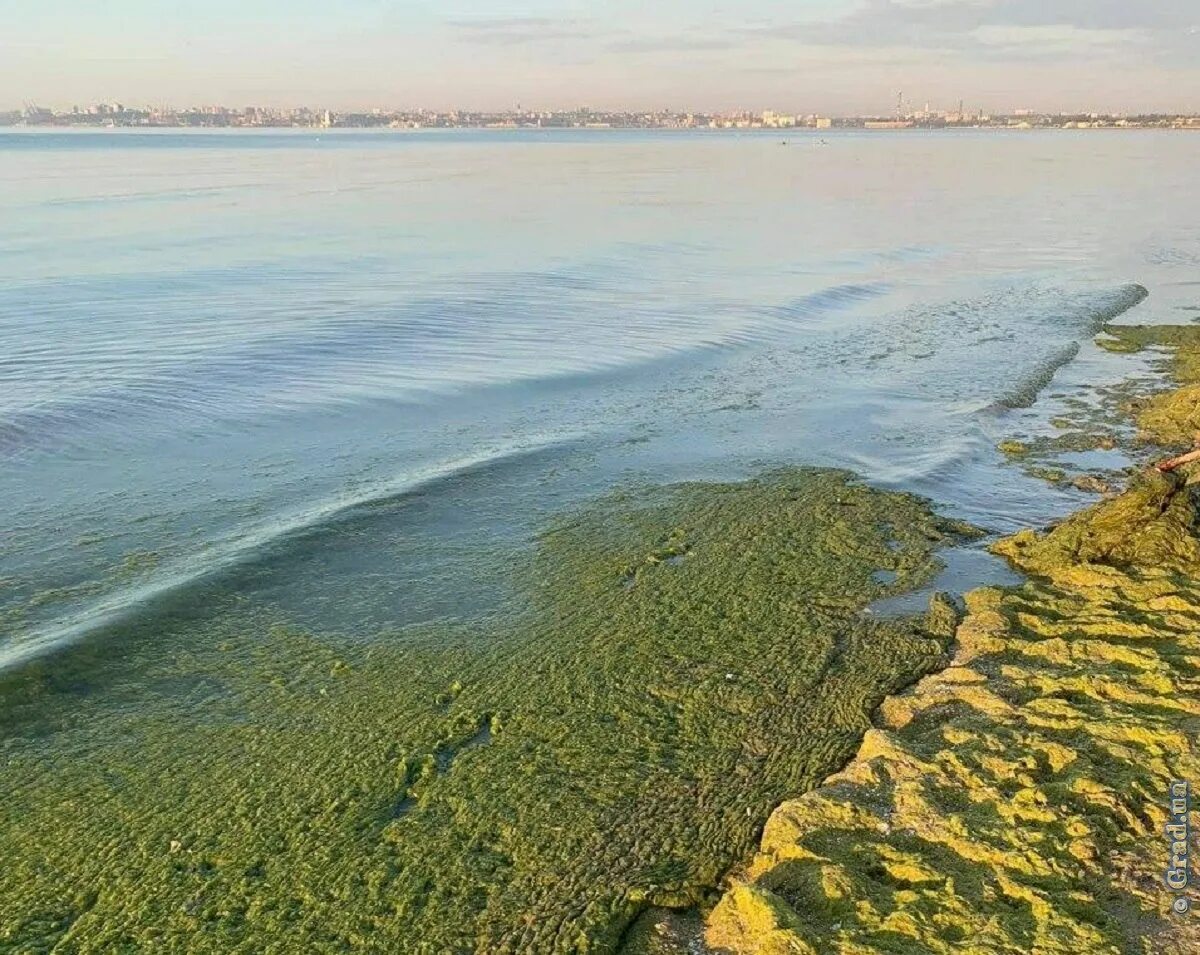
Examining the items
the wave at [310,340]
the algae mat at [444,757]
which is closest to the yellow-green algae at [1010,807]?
the algae mat at [444,757]

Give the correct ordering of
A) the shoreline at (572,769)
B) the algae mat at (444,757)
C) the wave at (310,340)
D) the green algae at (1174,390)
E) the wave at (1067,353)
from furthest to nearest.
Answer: the wave at (1067,353) → the wave at (310,340) → the green algae at (1174,390) → the algae mat at (444,757) → the shoreline at (572,769)

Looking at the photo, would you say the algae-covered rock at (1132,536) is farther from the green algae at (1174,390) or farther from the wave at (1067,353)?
the wave at (1067,353)

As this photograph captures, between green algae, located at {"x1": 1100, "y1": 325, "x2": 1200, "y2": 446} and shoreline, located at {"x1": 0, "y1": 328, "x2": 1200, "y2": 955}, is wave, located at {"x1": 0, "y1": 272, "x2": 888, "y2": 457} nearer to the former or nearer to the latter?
green algae, located at {"x1": 1100, "y1": 325, "x2": 1200, "y2": 446}

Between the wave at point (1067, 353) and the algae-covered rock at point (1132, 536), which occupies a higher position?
the algae-covered rock at point (1132, 536)

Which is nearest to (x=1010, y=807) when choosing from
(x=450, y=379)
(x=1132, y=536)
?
(x=1132, y=536)

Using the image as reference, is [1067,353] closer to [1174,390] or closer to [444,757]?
[1174,390]

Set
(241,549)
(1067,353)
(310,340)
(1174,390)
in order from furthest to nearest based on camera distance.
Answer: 1. (310,340)
2. (1067,353)
3. (1174,390)
4. (241,549)
